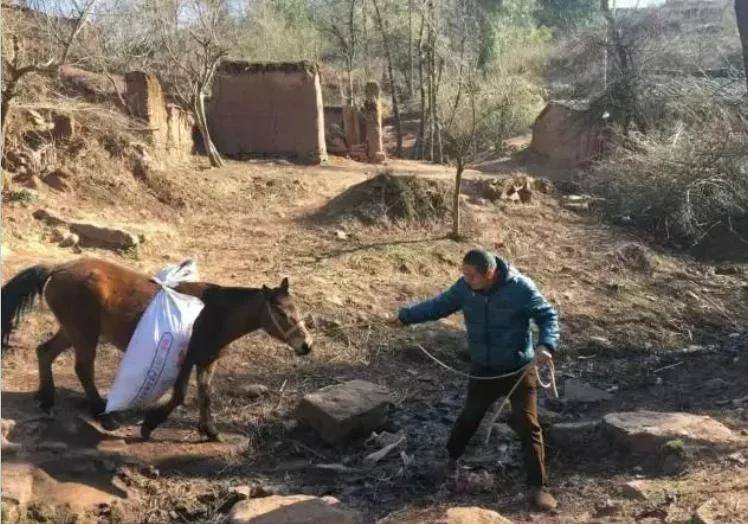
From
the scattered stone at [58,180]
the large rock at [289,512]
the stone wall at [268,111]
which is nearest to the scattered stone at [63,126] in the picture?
the scattered stone at [58,180]

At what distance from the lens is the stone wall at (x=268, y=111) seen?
60.1 ft

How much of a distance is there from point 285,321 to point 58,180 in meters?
7.64

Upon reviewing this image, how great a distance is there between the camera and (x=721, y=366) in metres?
8.87

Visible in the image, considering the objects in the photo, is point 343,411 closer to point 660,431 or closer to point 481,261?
point 481,261

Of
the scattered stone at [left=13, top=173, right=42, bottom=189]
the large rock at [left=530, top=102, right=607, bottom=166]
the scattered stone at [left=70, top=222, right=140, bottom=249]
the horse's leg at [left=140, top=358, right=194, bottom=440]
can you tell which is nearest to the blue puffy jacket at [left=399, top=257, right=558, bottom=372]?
the horse's leg at [left=140, top=358, right=194, bottom=440]

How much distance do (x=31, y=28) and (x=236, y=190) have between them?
4323 millimetres

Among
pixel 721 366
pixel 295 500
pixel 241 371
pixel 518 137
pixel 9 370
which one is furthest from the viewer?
pixel 518 137

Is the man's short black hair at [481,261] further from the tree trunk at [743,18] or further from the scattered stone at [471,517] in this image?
the tree trunk at [743,18]

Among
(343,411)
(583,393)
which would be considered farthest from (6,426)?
(583,393)

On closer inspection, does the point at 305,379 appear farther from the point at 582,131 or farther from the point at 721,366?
the point at 582,131

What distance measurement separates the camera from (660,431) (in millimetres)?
5633

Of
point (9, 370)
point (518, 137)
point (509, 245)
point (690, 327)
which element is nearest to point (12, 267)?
point (9, 370)

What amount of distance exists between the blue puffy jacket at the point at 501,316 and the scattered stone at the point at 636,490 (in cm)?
98

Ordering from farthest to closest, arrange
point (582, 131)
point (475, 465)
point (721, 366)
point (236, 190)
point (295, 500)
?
point (582, 131) < point (236, 190) < point (721, 366) < point (475, 465) < point (295, 500)
